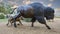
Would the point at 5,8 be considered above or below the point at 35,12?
below

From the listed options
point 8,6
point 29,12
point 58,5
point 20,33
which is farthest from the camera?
point 8,6

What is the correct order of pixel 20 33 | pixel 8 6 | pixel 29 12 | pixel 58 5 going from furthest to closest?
pixel 8 6, pixel 58 5, pixel 29 12, pixel 20 33

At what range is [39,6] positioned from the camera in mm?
6785

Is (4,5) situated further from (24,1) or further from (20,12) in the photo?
(20,12)

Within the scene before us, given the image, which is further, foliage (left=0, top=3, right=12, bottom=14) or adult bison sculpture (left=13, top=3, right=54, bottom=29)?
foliage (left=0, top=3, right=12, bottom=14)

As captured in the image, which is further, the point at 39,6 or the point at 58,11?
the point at 58,11

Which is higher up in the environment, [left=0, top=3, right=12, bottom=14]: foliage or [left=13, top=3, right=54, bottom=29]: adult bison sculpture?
[left=13, top=3, right=54, bottom=29]: adult bison sculpture

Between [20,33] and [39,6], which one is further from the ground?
[39,6]

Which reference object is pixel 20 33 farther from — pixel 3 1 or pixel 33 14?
pixel 3 1

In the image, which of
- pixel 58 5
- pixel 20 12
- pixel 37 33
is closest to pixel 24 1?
pixel 58 5

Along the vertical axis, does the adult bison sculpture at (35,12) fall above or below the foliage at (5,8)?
above

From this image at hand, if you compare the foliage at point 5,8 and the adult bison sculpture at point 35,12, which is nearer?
the adult bison sculpture at point 35,12

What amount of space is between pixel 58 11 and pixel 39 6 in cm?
697

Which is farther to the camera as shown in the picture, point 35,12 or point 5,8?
point 5,8
